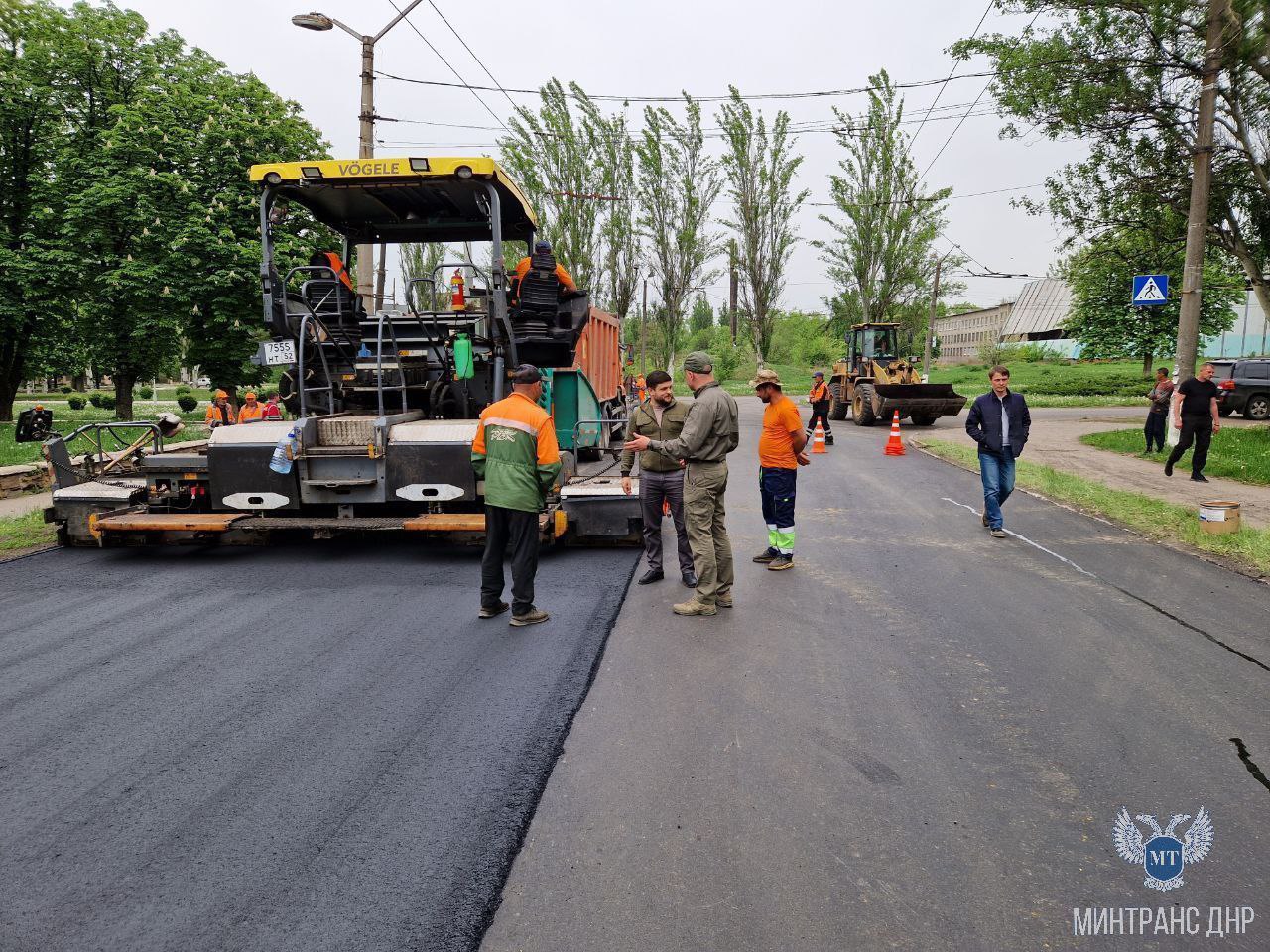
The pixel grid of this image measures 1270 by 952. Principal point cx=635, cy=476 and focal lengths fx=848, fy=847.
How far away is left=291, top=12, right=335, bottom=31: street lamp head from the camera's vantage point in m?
12.9

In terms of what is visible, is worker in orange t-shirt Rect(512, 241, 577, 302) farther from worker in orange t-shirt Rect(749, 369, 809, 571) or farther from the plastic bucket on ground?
the plastic bucket on ground

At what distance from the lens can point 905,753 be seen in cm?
368

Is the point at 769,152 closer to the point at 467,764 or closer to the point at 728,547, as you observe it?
the point at 728,547

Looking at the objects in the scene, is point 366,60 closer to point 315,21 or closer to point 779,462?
point 315,21

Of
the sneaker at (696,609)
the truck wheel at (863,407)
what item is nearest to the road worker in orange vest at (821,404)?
the truck wheel at (863,407)

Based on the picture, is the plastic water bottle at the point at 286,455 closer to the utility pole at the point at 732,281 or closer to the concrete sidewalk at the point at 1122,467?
the concrete sidewalk at the point at 1122,467

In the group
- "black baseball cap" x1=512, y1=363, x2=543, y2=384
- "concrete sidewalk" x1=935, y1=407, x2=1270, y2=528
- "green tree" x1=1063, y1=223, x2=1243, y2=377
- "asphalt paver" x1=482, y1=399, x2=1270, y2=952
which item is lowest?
"asphalt paver" x1=482, y1=399, x2=1270, y2=952

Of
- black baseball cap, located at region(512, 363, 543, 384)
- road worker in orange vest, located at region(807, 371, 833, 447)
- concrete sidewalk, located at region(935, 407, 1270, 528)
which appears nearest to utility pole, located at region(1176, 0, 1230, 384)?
concrete sidewalk, located at region(935, 407, 1270, 528)

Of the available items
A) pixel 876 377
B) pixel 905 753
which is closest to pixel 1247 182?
pixel 876 377

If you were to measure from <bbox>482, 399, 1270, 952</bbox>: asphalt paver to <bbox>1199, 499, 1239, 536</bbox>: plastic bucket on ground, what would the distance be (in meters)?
1.86

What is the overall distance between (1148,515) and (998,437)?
243cm

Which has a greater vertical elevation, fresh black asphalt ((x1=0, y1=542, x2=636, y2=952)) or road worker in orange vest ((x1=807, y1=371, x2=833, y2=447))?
road worker in orange vest ((x1=807, y1=371, x2=833, y2=447))

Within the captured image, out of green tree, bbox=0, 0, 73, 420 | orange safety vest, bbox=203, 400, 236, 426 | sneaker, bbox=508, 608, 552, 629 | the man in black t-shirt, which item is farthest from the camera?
green tree, bbox=0, 0, 73, 420

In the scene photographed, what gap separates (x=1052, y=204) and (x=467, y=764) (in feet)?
60.9
